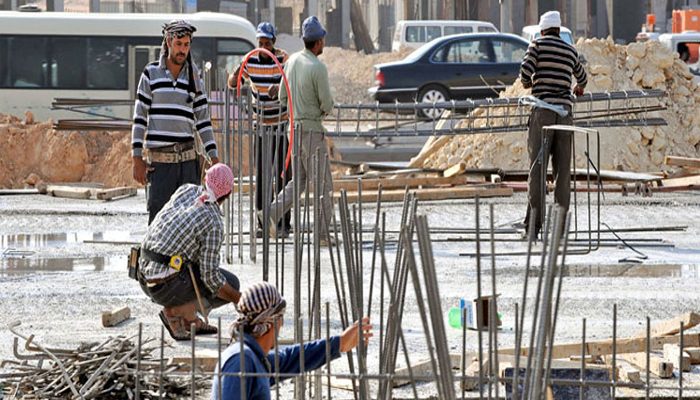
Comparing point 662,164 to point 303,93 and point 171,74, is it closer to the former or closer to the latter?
point 303,93

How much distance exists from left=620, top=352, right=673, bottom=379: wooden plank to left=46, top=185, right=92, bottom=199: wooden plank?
10.4 m

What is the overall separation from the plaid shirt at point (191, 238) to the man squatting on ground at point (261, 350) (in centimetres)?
202

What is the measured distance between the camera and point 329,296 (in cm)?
929

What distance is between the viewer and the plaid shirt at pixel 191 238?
7453 millimetres

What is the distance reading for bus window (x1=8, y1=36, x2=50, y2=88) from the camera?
26703mm

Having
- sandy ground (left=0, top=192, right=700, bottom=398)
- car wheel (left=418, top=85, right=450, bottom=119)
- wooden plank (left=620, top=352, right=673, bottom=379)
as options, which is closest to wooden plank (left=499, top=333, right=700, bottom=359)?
wooden plank (left=620, top=352, right=673, bottom=379)

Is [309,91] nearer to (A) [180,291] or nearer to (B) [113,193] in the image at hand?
(A) [180,291]

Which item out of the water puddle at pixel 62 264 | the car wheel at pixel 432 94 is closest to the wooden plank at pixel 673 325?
the water puddle at pixel 62 264

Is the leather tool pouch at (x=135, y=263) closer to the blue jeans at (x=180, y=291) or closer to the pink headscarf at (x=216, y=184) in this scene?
the blue jeans at (x=180, y=291)

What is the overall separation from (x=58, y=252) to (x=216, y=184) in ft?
16.0

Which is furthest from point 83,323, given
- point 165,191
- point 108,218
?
point 108,218

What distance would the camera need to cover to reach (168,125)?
30.0 ft

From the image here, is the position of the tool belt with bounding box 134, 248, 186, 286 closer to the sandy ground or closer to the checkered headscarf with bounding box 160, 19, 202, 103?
the sandy ground

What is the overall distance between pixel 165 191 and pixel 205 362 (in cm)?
225
